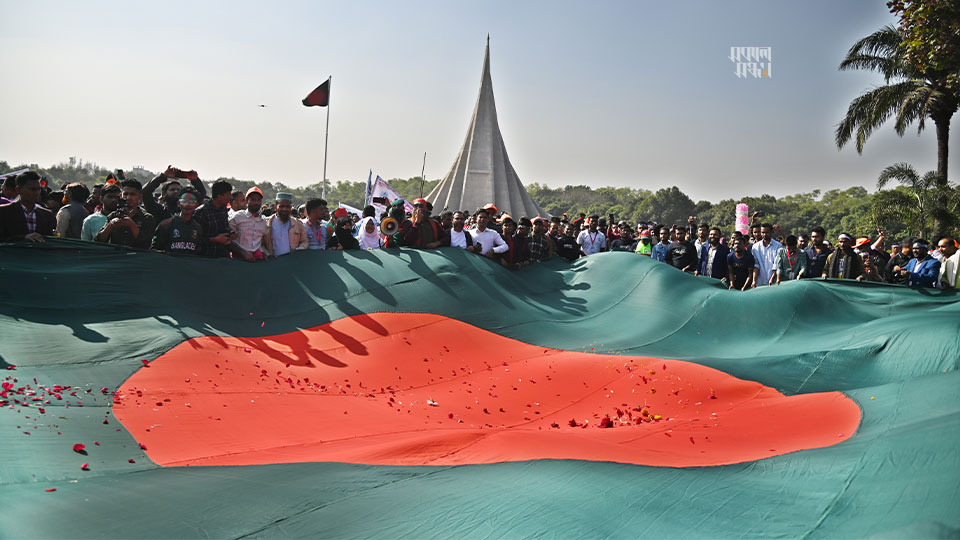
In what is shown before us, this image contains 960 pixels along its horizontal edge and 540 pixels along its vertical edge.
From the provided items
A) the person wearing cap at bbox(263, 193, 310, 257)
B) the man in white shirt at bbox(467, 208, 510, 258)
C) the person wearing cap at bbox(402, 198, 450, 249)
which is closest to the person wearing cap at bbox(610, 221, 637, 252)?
the man in white shirt at bbox(467, 208, 510, 258)

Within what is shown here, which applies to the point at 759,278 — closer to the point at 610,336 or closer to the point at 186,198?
the point at 610,336

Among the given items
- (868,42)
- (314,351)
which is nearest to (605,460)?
(314,351)

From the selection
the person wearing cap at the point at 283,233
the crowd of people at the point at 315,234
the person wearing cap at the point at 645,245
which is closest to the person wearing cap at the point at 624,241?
the person wearing cap at the point at 645,245

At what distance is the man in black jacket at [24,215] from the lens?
6.76 meters

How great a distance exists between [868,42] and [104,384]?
25096 millimetres

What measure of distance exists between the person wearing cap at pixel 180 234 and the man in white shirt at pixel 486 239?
406 cm

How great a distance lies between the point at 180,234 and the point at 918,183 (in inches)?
933

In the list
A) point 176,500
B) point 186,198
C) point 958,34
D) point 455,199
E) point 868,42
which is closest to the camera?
point 176,500

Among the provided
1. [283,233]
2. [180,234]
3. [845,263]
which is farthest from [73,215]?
[845,263]

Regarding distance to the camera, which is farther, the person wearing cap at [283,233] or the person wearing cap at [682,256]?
the person wearing cap at [682,256]

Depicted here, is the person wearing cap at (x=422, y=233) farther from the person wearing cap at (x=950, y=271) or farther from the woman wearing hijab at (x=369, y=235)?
the person wearing cap at (x=950, y=271)

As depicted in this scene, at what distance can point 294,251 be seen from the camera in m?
8.41

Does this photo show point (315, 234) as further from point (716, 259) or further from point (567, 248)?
point (716, 259)

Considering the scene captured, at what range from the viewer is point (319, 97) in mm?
20844
